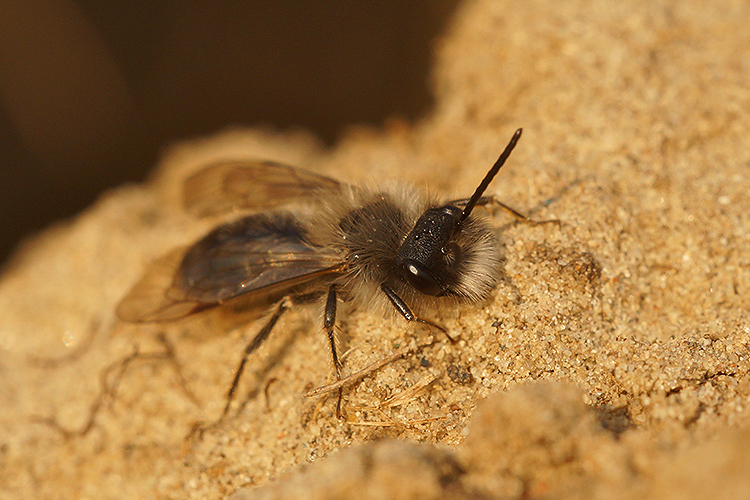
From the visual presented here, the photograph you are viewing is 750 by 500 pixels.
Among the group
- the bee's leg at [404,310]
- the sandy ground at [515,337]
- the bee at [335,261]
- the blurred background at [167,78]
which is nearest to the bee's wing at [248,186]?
the bee at [335,261]

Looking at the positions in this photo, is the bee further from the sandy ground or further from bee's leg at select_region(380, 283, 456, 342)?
the sandy ground

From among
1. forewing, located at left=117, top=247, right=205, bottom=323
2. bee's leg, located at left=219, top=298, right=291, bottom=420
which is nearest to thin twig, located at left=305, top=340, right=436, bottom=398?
bee's leg, located at left=219, top=298, right=291, bottom=420

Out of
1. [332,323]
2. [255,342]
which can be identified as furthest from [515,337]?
[255,342]

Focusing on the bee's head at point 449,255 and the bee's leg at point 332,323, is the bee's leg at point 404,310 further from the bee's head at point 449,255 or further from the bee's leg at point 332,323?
the bee's leg at point 332,323

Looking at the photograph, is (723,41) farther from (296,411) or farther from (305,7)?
(305,7)

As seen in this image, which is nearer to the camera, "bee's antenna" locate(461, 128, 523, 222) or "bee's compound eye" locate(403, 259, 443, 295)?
"bee's antenna" locate(461, 128, 523, 222)

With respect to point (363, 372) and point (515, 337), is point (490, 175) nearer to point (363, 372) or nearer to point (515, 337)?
point (515, 337)
